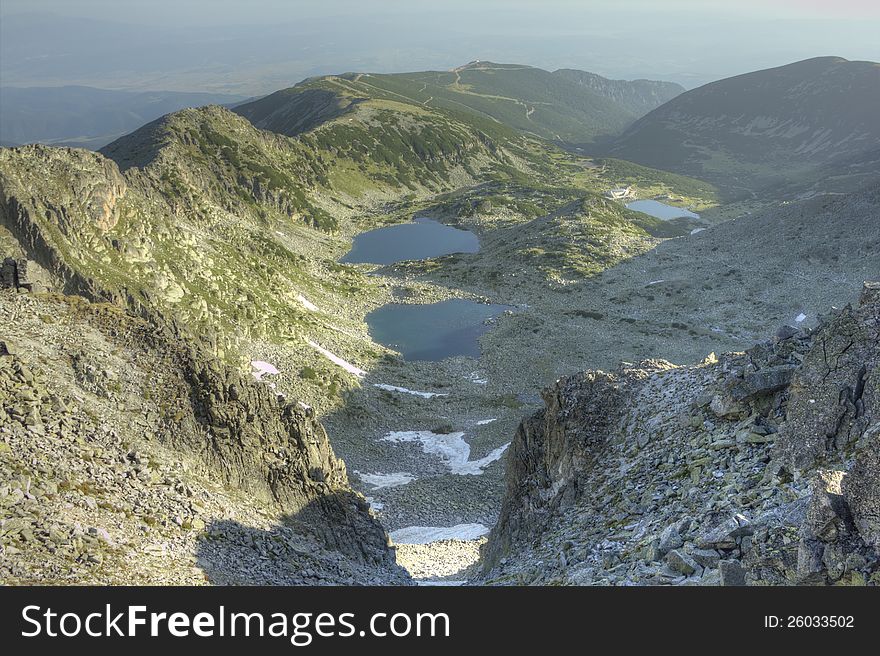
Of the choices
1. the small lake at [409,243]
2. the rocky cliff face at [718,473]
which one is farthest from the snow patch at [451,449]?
the small lake at [409,243]

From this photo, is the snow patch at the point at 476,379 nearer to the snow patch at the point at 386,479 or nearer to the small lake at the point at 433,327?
the small lake at the point at 433,327

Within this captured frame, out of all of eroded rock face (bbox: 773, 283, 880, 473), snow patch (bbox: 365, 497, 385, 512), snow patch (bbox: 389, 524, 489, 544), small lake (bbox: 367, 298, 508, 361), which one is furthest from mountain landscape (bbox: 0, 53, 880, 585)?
small lake (bbox: 367, 298, 508, 361)

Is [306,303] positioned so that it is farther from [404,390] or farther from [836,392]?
[836,392]

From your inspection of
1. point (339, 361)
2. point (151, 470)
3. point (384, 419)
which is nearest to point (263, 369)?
point (339, 361)

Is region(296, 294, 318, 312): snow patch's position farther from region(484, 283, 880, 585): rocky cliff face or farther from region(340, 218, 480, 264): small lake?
region(484, 283, 880, 585): rocky cliff face

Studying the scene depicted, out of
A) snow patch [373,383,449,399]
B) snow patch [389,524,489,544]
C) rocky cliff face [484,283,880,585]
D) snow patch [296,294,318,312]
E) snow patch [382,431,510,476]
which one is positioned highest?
rocky cliff face [484,283,880,585]

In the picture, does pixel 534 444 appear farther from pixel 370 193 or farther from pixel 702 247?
pixel 370 193
